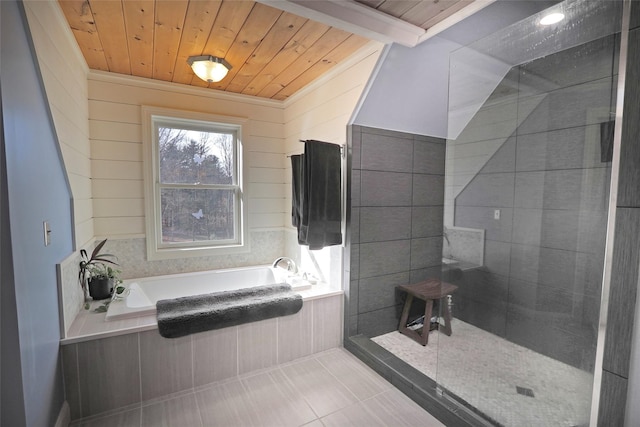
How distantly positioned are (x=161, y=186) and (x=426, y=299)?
2.54 metres

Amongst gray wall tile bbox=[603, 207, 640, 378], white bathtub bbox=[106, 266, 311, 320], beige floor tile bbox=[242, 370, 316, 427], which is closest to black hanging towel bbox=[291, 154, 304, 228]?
white bathtub bbox=[106, 266, 311, 320]

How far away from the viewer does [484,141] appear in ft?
6.39

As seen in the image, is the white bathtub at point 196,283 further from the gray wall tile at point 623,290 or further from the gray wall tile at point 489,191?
the gray wall tile at point 623,290

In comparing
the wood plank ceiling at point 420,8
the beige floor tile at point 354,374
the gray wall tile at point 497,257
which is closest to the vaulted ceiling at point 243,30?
the wood plank ceiling at point 420,8

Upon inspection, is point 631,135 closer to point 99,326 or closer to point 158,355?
point 158,355

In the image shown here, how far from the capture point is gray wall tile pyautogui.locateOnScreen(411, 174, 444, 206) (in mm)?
2748

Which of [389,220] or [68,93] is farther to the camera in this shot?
[389,220]

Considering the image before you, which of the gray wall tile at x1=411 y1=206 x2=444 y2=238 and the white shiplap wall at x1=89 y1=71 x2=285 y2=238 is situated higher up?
the white shiplap wall at x1=89 y1=71 x2=285 y2=238

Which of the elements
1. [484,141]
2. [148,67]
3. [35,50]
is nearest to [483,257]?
[484,141]

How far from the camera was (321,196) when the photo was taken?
228 centimetres

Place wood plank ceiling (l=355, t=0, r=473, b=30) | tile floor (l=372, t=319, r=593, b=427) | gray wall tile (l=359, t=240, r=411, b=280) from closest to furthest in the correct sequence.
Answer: tile floor (l=372, t=319, r=593, b=427) → wood plank ceiling (l=355, t=0, r=473, b=30) → gray wall tile (l=359, t=240, r=411, b=280)

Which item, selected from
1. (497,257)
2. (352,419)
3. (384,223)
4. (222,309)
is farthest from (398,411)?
(384,223)

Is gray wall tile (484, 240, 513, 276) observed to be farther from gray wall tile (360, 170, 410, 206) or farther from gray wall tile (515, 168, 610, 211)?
gray wall tile (360, 170, 410, 206)

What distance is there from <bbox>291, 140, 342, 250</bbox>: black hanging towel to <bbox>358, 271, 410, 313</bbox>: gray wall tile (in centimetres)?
50
